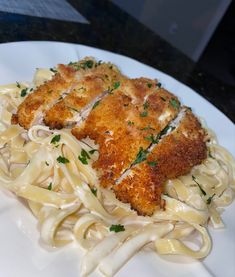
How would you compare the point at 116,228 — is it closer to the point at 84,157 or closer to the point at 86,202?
the point at 86,202

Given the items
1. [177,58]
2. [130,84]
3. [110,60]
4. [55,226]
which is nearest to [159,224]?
[55,226]

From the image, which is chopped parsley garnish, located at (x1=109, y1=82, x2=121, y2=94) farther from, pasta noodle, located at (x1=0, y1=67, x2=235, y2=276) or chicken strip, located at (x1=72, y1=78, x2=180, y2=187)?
pasta noodle, located at (x1=0, y1=67, x2=235, y2=276)

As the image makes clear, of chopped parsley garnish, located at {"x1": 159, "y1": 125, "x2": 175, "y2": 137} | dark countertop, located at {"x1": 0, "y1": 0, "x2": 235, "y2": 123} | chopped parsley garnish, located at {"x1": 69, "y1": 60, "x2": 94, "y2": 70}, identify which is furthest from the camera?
dark countertop, located at {"x1": 0, "y1": 0, "x2": 235, "y2": 123}

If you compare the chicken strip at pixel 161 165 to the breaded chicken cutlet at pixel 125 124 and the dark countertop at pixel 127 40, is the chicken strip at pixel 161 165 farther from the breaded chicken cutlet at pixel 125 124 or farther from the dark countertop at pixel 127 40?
the dark countertop at pixel 127 40

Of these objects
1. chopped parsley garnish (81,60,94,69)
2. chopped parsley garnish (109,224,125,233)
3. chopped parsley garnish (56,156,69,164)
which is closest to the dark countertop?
chopped parsley garnish (81,60,94,69)

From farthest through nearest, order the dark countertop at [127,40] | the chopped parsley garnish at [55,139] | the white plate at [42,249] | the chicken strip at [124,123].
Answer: the dark countertop at [127,40] < the chopped parsley garnish at [55,139] < the chicken strip at [124,123] < the white plate at [42,249]

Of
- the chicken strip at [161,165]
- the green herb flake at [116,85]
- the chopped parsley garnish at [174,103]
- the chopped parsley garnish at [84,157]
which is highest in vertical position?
the chopped parsley garnish at [174,103]

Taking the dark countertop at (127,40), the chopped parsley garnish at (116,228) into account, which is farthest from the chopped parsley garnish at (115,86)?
the dark countertop at (127,40)

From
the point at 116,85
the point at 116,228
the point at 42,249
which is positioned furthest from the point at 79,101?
the point at 42,249
